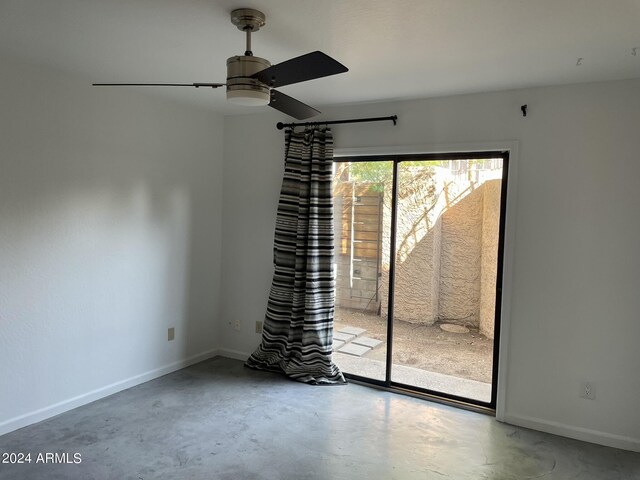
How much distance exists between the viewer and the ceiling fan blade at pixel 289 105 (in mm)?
2330

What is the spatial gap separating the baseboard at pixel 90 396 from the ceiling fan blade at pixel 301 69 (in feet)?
8.84

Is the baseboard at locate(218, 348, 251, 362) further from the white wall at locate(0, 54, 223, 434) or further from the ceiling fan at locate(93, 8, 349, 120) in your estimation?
the ceiling fan at locate(93, 8, 349, 120)

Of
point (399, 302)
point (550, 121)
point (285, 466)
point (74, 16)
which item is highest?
point (74, 16)

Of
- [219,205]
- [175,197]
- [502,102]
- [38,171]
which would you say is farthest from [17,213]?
[502,102]

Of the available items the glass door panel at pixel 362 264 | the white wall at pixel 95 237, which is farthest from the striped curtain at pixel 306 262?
the white wall at pixel 95 237

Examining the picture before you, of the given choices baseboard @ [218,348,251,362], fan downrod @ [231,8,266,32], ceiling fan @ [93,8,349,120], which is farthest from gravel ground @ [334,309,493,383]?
fan downrod @ [231,8,266,32]

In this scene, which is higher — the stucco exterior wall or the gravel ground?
the stucco exterior wall

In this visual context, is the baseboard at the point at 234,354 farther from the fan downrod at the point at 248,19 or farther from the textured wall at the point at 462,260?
the fan downrod at the point at 248,19

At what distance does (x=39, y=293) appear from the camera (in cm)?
305

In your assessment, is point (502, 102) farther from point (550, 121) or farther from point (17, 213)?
point (17, 213)

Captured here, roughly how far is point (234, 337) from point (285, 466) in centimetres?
206

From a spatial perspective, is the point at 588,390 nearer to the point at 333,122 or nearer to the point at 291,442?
the point at 291,442

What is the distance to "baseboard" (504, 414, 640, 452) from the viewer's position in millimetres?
2904

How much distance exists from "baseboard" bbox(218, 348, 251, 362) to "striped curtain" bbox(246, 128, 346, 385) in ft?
1.63
